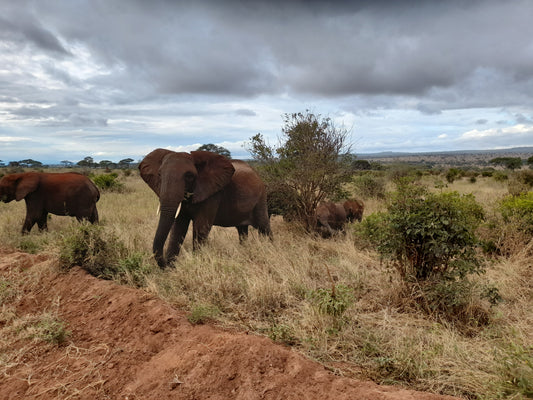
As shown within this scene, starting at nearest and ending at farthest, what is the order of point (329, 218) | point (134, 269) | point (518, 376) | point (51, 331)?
1. point (518, 376)
2. point (51, 331)
3. point (134, 269)
4. point (329, 218)

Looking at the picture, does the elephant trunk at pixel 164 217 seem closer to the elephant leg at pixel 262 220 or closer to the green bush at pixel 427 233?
the elephant leg at pixel 262 220

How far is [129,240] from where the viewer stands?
6.91 meters

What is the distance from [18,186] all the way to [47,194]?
62 cm

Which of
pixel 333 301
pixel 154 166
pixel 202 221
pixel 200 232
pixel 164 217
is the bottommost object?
pixel 333 301

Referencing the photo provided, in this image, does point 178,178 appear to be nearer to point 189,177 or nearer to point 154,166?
point 189,177

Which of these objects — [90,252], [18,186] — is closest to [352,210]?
[90,252]

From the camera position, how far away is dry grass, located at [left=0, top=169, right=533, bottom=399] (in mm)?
2900

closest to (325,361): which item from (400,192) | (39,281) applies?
(400,192)

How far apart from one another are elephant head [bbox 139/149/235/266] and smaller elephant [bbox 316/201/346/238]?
10.8 ft

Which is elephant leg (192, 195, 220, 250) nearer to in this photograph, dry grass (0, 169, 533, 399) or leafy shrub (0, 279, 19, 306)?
dry grass (0, 169, 533, 399)

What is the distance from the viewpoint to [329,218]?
31.4 feet

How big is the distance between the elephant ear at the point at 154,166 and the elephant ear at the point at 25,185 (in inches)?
153

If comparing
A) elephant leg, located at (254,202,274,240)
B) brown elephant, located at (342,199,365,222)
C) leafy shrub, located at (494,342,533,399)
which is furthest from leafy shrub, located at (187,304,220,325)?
brown elephant, located at (342,199,365,222)

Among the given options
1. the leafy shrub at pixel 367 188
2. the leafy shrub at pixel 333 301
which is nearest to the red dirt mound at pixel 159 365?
the leafy shrub at pixel 333 301
